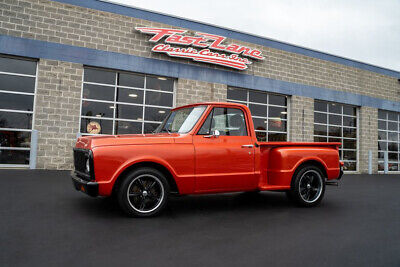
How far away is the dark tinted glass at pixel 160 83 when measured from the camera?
12.9 m

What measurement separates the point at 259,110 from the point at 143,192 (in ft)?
37.8

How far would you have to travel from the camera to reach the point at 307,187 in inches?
235

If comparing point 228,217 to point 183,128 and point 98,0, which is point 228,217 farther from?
point 98,0

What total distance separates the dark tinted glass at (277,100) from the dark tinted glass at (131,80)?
6.86 m

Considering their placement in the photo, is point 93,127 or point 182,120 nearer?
point 182,120

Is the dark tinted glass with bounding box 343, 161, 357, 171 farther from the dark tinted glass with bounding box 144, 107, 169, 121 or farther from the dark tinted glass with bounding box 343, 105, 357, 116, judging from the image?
the dark tinted glass with bounding box 144, 107, 169, 121

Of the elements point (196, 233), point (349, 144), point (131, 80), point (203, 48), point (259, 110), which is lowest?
point (196, 233)

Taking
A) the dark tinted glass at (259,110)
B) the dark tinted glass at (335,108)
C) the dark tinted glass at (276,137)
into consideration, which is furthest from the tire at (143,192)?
the dark tinted glass at (335,108)

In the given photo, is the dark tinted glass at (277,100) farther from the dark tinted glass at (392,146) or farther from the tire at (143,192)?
the tire at (143,192)

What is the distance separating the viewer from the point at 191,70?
13352mm

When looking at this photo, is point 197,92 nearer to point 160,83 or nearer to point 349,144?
point 160,83

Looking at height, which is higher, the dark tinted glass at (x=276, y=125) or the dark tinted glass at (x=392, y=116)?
the dark tinted glass at (x=392, y=116)

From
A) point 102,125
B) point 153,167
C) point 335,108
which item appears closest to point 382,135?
point 335,108

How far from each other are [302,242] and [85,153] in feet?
11.0
